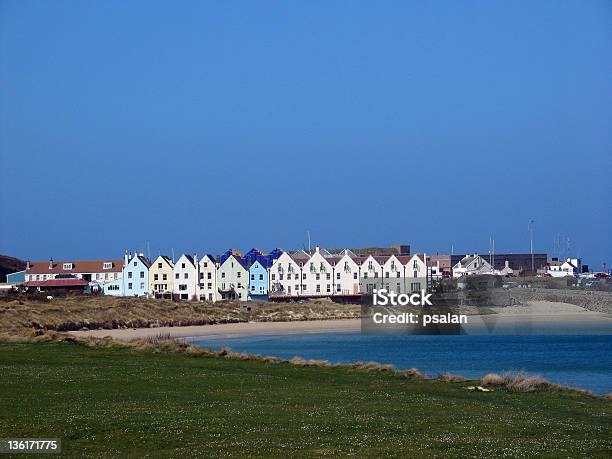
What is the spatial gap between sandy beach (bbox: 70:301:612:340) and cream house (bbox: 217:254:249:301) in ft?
61.0

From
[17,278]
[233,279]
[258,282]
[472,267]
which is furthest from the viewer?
[472,267]

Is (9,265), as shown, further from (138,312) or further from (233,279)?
(138,312)

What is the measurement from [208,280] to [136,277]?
24.1ft

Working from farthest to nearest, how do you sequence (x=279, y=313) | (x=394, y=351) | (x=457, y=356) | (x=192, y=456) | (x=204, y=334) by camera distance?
(x=279, y=313)
(x=204, y=334)
(x=394, y=351)
(x=457, y=356)
(x=192, y=456)

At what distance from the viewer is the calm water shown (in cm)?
3738

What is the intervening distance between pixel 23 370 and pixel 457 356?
28088mm

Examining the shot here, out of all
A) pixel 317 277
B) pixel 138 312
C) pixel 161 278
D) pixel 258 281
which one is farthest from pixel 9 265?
pixel 138 312

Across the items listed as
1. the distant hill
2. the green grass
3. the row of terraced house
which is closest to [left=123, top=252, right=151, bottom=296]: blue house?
the row of terraced house

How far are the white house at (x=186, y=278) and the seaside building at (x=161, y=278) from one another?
1.84 feet

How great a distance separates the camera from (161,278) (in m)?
94.8

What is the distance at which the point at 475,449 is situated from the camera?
1345cm

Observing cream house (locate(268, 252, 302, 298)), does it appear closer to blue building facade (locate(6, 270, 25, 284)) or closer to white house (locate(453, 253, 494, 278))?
blue building facade (locate(6, 270, 25, 284))

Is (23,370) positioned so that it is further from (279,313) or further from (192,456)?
(279,313)

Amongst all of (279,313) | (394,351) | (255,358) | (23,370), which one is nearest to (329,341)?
(394,351)
